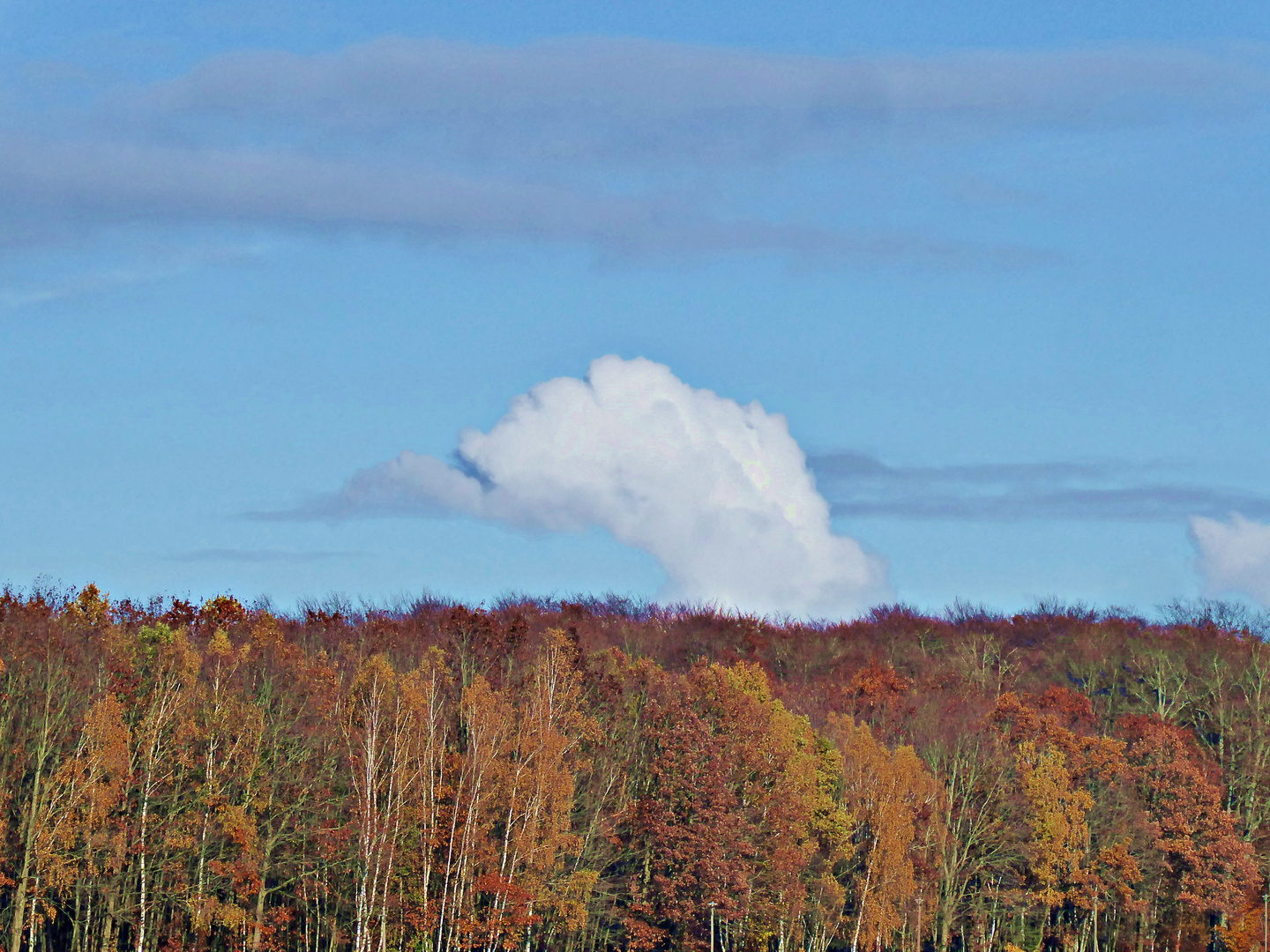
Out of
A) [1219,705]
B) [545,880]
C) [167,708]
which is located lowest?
[545,880]

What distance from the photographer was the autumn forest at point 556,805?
76.5m

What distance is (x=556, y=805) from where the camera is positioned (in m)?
80.9

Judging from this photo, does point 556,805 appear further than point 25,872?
Yes

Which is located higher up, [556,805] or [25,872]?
[556,805]

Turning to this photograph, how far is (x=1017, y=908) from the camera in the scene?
92312 millimetres

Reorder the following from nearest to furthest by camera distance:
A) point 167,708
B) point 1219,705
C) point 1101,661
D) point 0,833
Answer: point 0,833, point 167,708, point 1219,705, point 1101,661

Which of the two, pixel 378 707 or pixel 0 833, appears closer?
pixel 0 833

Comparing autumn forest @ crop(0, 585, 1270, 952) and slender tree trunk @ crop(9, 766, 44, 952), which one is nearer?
slender tree trunk @ crop(9, 766, 44, 952)

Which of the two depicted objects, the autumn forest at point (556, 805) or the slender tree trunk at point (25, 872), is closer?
the slender tree trunk at point (25, 872)

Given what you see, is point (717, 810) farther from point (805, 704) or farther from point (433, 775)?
point (805, 704)

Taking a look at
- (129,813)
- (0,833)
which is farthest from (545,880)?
(0,833)

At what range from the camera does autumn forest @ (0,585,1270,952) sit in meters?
76.5

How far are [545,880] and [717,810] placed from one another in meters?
9.20

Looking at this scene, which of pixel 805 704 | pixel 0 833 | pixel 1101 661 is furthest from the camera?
pixel 1101 661
